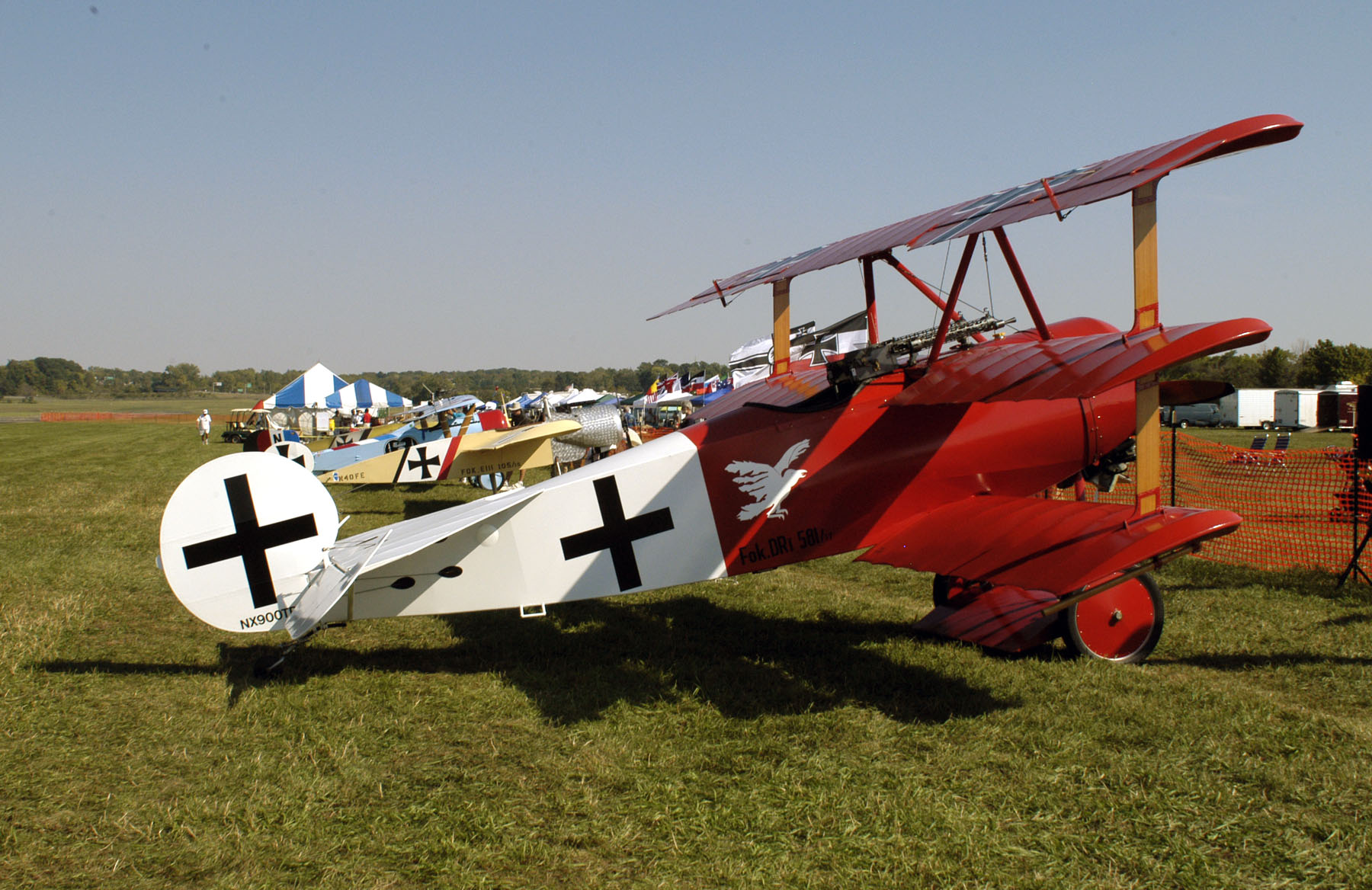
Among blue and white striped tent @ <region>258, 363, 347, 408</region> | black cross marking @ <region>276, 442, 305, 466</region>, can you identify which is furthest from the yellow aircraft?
blue and white striped tent @ <region>258, 363, 347, 408</region>

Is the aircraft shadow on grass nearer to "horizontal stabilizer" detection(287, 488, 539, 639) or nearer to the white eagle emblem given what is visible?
"horizontal stabilizer" detection(287, 488, 539, 639)

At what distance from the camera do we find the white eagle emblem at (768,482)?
5.30 meters

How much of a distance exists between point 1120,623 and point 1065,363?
2.12 metres

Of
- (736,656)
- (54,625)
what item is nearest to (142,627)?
(54,625)

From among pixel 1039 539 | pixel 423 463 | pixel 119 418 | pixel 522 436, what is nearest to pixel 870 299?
pixel 1039 539

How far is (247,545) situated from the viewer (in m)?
5.09

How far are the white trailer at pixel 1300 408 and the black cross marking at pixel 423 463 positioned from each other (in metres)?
33.9

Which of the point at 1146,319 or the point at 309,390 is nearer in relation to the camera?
the point at 1146,319

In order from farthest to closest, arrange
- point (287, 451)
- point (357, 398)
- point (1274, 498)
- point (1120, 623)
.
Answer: point (357, 398) → point (287, 451) → point (1274, 498) → point (1120, 623)

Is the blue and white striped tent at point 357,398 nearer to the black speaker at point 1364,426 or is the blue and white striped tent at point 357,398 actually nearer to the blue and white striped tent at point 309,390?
the blue and white striped tent at point 309,390

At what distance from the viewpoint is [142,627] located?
7.07m

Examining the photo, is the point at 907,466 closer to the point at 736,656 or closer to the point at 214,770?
the point at 736,656

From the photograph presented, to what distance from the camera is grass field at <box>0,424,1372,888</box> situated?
3404 millimetres

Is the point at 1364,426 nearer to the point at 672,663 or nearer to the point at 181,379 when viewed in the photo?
the point at 672,663
